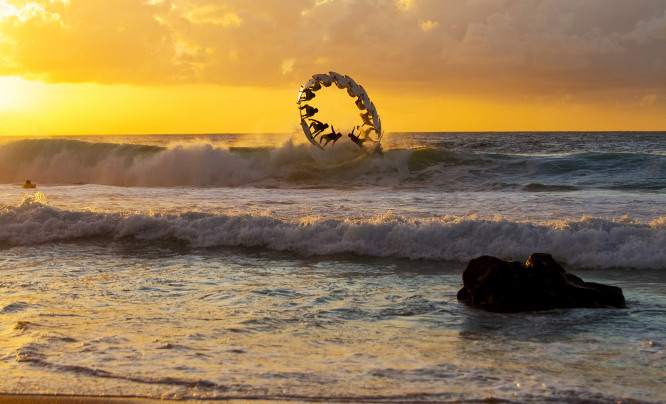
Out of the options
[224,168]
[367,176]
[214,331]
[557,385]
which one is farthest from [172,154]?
[557,385]

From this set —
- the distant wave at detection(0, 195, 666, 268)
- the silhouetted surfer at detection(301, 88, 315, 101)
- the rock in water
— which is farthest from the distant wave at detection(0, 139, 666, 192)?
the rock in water

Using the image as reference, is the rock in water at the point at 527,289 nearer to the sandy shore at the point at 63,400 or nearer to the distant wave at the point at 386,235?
the distant wave at the point at 386,235

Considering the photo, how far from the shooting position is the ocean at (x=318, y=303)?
17.9 feet

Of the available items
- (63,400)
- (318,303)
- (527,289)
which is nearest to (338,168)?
(318,303)

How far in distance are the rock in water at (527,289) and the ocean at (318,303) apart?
0.21 m

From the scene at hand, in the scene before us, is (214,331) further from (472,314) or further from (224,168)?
(224,168)

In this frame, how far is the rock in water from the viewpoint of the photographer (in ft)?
25.9

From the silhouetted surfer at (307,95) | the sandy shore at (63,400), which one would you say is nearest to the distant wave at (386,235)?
the sandy shore at (63,400)

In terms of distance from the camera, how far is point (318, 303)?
27.5ft

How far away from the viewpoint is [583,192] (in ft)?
73.9

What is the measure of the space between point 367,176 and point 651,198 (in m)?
12.9

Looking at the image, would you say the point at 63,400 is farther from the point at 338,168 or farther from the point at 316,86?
the point at 338,168

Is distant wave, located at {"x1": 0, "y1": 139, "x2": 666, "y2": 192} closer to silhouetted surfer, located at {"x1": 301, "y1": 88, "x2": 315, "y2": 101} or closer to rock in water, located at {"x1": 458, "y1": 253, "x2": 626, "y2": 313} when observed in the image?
silhouetted surfer, located at {"x1": 301, "y1": 88, "x2": 315, "y2": 101}

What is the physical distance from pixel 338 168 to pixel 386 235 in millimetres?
18706
